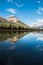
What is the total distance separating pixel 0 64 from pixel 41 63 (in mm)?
3725

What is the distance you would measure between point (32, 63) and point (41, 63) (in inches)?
32.6

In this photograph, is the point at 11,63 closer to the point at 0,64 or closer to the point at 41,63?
the point at 0,64

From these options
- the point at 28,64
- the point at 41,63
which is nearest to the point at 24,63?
the point at 28,64

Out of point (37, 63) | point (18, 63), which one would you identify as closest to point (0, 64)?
point (18, 63)

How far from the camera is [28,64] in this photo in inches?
490

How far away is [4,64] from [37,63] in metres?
3.03

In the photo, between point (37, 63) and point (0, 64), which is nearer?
point (0, 64)

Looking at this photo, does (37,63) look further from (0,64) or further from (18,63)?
(0,64)

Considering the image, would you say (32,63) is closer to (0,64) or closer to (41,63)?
(41,63)

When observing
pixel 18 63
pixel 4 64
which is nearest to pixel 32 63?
pixel 18 63

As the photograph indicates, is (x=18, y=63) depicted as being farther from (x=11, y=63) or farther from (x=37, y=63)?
(x=37, y=63)

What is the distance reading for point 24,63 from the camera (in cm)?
1273

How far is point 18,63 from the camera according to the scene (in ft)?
41.9

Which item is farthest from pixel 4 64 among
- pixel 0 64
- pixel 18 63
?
pixel 18 63
